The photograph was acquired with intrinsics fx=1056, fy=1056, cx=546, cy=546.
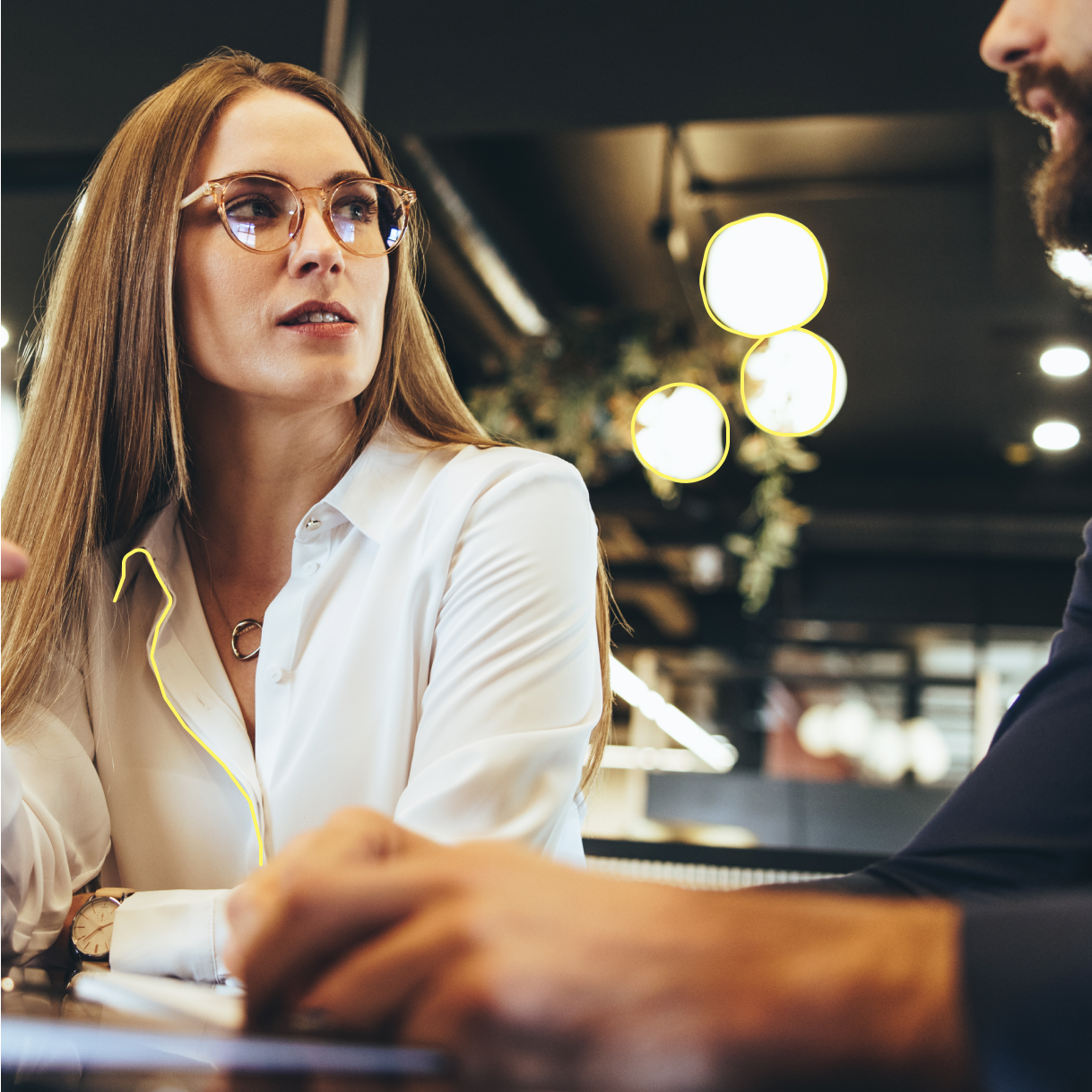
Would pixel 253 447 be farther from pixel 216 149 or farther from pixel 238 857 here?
pixel 238 857

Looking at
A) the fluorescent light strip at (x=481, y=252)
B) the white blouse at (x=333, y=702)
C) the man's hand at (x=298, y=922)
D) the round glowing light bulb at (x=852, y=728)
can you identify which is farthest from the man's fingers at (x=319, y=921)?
the round glowing light bulb at (x=852, y=728)

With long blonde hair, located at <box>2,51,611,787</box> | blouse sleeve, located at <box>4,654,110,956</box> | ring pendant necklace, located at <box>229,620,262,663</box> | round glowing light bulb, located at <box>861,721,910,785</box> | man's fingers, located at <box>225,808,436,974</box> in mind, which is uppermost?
long blonde hair, located at <box>2,51,611,787</box>

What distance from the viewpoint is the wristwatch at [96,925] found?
108cm

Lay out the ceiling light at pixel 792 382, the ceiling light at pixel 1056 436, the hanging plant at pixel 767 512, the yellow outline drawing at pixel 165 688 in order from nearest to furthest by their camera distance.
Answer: the yellow outline drawing at pixel 165 688 → the ceiling light at pixel 792 382 → the hanging plant at pixel 767 512 → the ceiling light at pixel 1056 436

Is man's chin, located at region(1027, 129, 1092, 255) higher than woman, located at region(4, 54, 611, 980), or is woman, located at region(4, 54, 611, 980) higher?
man's chin, located at region(1027, 129, 1092, 255)

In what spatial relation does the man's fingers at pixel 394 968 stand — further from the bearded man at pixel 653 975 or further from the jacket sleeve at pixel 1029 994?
the jacket sleeve at pixel 1029 994

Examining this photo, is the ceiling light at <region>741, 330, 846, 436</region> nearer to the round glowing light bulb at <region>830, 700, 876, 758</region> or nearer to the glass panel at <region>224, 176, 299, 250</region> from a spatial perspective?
the glass panel at <region>224, 176, 299, 250</region>

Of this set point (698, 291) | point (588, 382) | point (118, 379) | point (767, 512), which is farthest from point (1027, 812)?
point (698, 291)

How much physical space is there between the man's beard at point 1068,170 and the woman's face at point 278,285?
30.5 inches

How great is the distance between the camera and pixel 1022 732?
1.05 metres

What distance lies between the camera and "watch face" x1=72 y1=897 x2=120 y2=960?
108cm

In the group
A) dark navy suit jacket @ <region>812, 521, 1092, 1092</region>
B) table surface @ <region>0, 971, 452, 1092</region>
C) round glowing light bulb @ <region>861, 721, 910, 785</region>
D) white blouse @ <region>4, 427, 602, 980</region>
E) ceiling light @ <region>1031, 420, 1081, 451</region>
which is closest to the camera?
table surface @ <region>0, 971, 452, 1092</region>

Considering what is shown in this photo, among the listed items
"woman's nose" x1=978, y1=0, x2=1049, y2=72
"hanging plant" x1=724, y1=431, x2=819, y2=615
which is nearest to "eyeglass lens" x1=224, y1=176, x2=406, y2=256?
"woman's nose" x1=978, y1=0, x2=1049, y2=72

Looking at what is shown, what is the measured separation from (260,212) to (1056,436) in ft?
21.8
